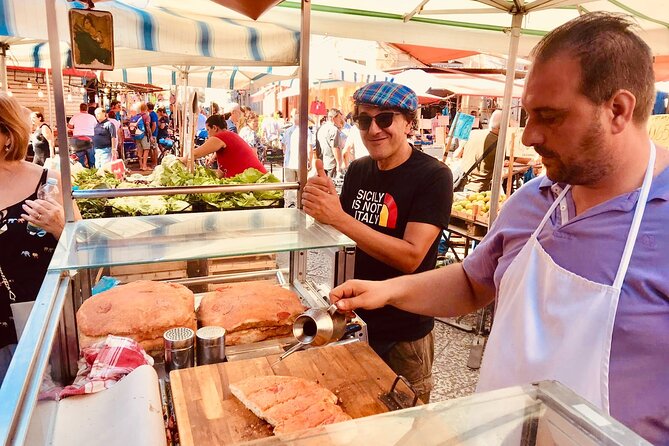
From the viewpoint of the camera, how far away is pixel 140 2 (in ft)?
12.3

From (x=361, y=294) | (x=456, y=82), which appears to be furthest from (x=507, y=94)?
(x=456, y=82)

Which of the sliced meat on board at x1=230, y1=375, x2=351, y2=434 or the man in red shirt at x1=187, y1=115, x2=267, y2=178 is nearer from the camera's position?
the sliced meat on board at x1=230, y1=375, x2=351, y2=434

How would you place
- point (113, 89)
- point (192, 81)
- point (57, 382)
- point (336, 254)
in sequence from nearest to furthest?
1. point (57, 382)
2. point (336, 254)
3. point (192, 81)
4. point (113, 89)

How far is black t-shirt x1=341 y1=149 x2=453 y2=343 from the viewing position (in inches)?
94.0

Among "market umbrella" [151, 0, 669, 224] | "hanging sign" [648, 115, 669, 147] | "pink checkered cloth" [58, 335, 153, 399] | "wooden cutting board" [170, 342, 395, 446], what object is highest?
"market umbrella" [151, 0, 669, 224]

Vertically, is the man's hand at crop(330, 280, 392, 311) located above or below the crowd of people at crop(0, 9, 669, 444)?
below

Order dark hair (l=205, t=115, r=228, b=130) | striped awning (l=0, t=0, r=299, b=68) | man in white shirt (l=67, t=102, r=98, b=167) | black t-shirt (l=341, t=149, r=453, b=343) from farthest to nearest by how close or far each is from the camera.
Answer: man in white shirt (l=67, t=102, r=98, b=167) < dark hair (l=205, t=115, r=228, b=130) < striped awning (l=0, t=0, r=299, b=68) < black t-shirt (l=341, t=149, r=453, b=343)

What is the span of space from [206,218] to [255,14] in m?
0.99

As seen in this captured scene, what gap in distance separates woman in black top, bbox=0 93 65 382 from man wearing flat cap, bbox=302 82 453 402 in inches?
54.8

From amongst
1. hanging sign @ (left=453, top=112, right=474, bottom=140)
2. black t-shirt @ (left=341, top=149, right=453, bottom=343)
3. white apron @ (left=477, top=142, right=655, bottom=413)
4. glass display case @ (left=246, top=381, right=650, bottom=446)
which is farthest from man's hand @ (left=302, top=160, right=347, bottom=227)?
hanging sign @ (left=453, top=112, right=474, bottom=140)

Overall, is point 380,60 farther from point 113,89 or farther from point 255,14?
point 255,14

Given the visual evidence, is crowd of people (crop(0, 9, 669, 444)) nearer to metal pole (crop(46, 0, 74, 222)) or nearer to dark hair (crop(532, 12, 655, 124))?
dark hair (crop(532, 12, 655, 124))

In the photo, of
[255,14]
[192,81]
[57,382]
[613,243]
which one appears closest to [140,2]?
[255,14]

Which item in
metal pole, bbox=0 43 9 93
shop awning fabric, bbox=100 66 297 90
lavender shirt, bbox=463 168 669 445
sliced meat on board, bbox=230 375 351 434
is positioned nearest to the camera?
lavender shirt, bbox=463 168 669 445
